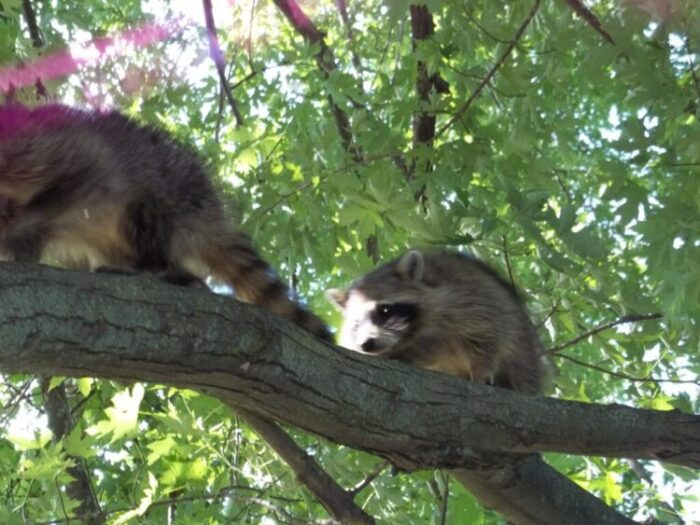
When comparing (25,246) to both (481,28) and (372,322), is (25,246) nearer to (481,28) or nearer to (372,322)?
(372,322)

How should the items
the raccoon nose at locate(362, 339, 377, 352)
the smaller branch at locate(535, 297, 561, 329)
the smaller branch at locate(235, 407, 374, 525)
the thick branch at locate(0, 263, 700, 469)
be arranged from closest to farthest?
1. the thick branch at locate(0, 263, 700, 469)
2. the smaller branch at locate(235, 407, 374, 525)
3. the smaller branch at locate(535, 297, 561, 329)
4. the raccoon nose at locate(362, 339, 377, 352)

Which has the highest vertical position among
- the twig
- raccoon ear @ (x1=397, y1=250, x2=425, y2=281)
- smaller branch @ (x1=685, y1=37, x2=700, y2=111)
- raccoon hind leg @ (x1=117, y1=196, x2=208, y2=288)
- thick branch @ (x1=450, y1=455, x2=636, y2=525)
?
the twig

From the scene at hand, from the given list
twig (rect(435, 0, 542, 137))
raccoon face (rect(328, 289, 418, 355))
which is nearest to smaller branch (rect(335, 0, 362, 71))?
twig (rect(435, 0, 542, 137))

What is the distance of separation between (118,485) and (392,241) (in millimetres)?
1870

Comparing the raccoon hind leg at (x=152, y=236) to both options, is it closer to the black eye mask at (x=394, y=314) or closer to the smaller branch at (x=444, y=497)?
the black eye mask at (x=394, y=314)

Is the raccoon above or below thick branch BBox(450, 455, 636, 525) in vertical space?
above

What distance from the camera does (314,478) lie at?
3.07m

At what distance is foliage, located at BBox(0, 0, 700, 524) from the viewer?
11.7 feet

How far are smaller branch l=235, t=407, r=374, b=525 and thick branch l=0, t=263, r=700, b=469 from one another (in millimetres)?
275

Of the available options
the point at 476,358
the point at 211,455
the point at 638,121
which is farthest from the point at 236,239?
the point at 638,121

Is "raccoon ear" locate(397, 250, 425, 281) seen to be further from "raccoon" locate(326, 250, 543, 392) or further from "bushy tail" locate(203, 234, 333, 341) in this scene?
"bushy tail" locate(203, 234, 333, 341)

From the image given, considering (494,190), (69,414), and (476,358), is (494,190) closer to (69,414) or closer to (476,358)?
(476,358)

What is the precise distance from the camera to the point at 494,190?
4656 mm

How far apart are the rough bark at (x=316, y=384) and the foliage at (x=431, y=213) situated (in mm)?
454
